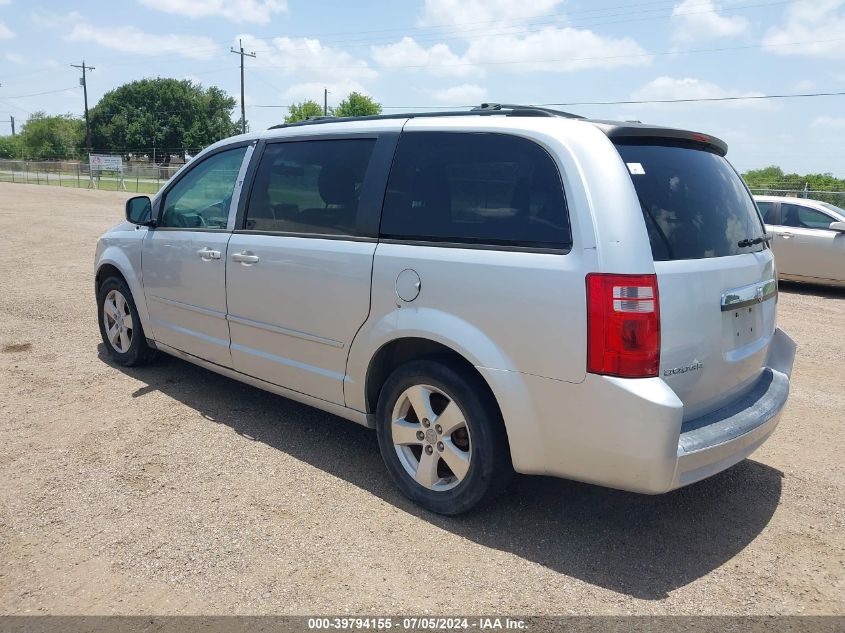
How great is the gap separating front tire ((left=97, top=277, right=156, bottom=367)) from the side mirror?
1.91 ft

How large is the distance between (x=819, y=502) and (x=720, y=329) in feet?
4.57

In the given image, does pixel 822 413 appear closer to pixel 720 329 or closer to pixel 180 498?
pixel 720 329

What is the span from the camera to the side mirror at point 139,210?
5336 millimetres

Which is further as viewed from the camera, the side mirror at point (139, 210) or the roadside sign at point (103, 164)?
the roadside sign at point (103, 164)

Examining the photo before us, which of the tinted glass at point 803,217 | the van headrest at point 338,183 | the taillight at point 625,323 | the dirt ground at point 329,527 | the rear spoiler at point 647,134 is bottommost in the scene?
the dirt ground at point 329,527

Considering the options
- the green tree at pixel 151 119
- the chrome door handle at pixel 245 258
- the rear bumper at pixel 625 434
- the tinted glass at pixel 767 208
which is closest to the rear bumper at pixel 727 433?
the rear bumper at pixel 625 434

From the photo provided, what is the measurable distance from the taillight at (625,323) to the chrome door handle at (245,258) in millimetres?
2233

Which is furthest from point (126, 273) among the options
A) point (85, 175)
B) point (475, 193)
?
point (85, 175)

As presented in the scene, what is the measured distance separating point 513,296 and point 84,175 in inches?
2285

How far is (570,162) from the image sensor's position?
119 inches

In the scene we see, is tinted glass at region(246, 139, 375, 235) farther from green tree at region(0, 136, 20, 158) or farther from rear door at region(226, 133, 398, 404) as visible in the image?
green tree at region(0, 136, 20, 158)

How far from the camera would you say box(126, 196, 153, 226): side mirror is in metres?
5.34

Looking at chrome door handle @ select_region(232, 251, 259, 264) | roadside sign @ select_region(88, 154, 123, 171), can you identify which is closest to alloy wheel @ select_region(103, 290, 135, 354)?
chrome door handle @ select_region(232, 251, 259, 264)

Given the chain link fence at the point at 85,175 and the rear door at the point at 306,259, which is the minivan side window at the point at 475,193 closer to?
the rear door at the point at 306,259
